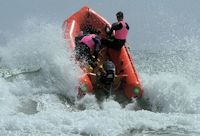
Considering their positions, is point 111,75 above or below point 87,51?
below

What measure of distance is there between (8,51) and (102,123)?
685cm

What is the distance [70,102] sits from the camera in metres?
8.25

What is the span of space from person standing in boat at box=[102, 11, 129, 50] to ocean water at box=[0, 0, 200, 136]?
798mm

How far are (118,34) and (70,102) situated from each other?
1.71 meters

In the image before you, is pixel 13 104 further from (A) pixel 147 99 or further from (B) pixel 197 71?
(B) pixel 197 71

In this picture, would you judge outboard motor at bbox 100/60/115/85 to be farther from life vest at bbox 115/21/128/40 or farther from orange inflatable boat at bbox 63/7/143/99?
life vest at bbox 115/21/128/40

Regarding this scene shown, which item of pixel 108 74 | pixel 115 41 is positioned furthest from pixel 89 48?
pixel 108 74

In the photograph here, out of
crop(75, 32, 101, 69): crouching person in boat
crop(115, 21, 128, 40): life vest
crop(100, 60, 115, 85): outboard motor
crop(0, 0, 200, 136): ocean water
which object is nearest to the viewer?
crop(0, 0, 200, 136): ocean water

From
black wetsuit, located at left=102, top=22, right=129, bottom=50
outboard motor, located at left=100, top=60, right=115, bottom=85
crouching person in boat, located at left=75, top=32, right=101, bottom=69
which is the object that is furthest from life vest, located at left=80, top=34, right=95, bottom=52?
outboard motor, located at left=100, top=60, right=115, bottom=85

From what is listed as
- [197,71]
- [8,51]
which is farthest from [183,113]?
[8,51]

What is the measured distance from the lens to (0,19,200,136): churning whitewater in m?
6.43

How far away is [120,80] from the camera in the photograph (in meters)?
8.77

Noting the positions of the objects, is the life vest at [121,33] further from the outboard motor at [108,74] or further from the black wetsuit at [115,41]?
the outboard motor at [108,74]

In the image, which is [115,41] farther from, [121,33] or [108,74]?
[108,74]
